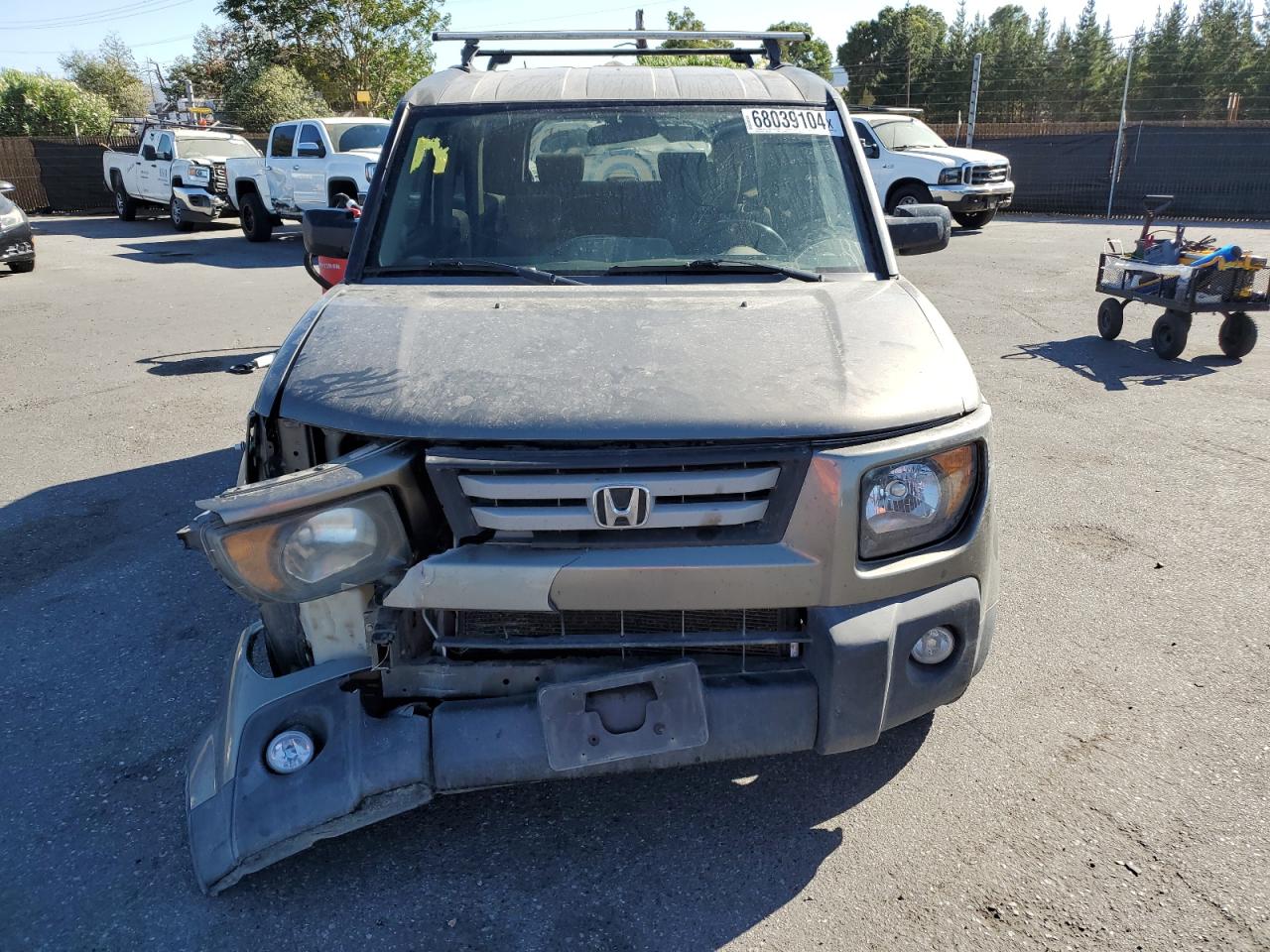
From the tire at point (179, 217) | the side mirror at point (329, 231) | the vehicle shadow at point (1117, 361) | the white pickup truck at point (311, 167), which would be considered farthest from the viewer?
the tire at point (179, 217)

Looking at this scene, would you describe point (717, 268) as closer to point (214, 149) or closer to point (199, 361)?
point (199, 361)

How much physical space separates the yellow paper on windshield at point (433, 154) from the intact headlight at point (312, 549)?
1809 mm

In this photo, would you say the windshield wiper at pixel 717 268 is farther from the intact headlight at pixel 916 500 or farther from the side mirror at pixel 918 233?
the intact headlight at pixel 916 500

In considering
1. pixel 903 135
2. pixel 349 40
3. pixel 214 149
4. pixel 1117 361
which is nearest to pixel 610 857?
pixel 1117 361

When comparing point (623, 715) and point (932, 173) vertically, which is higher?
point (932, 173)

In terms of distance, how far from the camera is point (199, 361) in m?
8.89

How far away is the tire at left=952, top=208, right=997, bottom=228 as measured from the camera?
18.2m

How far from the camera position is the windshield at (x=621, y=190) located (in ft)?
11.6

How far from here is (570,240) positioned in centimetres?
355

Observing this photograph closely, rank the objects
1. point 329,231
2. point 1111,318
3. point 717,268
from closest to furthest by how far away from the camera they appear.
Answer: point 717,268, point 329,231, point 1111,318

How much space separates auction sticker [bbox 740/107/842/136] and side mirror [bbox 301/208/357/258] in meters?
1.61

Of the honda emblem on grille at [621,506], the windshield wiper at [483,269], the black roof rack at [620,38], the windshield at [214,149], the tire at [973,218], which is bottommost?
the tire at [973,218]

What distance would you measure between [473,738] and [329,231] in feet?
7.82

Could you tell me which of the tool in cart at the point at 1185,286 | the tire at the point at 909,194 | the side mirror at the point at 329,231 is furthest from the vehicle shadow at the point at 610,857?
the tire at the point at 909,194
